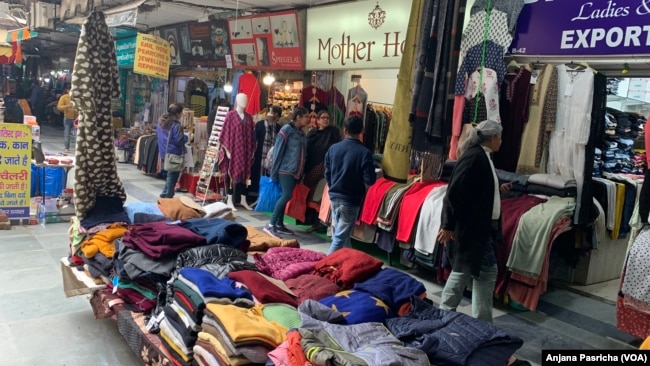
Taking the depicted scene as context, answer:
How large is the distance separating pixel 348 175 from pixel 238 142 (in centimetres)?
314

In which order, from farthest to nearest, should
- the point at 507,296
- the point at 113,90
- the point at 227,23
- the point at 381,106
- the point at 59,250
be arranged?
the point at 227,23 < the point at 381,106 < the point at 59,250 < the point at 507,296 < the point at 113,90

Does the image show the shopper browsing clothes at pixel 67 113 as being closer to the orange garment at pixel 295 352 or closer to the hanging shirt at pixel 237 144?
the hanging shirt at pixel 237 144

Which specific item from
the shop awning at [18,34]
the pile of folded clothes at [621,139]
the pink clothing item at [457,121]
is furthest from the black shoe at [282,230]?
the shop awning at [18,34]

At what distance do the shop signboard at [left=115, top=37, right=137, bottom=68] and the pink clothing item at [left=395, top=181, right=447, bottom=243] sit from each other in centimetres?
1041

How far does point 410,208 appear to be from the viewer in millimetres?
4867

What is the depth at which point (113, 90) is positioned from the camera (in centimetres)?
373

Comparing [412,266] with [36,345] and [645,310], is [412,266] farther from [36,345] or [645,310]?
[36,345]

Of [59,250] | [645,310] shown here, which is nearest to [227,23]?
[59,250]

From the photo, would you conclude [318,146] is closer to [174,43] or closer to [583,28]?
[583,28]

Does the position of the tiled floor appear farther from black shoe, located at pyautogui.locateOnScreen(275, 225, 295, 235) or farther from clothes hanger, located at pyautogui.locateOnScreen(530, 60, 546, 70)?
clothes hanger, located at pyautogui.locateOnScreen(530, 60, 546, 70)

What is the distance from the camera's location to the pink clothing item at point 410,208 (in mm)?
4832

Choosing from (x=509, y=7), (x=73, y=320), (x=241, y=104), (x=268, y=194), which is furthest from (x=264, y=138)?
(x=73, y=320)

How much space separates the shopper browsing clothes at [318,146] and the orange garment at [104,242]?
3.34 meters

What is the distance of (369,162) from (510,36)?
1748mm
